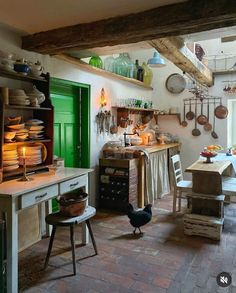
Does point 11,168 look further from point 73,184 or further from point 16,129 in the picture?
point 73,184

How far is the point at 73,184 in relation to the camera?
2.64m

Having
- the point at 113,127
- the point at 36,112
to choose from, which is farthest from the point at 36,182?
the point at 113,127

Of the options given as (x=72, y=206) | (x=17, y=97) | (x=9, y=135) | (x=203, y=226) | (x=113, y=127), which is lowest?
(x=203, y=226)

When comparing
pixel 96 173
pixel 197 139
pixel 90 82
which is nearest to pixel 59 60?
pixel 90 82

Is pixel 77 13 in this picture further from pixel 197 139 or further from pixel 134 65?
pixel 197 139

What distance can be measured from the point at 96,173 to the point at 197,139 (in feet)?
8.31

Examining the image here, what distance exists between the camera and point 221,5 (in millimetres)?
1911

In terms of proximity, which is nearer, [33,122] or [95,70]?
[33,122]

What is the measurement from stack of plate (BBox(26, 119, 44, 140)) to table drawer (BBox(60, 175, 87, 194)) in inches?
23.1

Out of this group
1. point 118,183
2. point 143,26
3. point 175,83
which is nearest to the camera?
point 143,26

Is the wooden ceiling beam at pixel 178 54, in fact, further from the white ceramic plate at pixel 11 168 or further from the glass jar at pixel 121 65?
the white ceramic plate at pixel 11 168

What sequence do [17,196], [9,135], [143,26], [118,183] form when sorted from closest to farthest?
[17,196] < [143,26] < [9,135] < [118,183]

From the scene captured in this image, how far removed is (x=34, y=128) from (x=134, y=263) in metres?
1.61

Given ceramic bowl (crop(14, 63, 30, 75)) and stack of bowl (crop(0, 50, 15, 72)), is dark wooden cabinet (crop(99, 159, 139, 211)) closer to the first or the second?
ceramic bowl (crop(14, 63, 30, 75))
